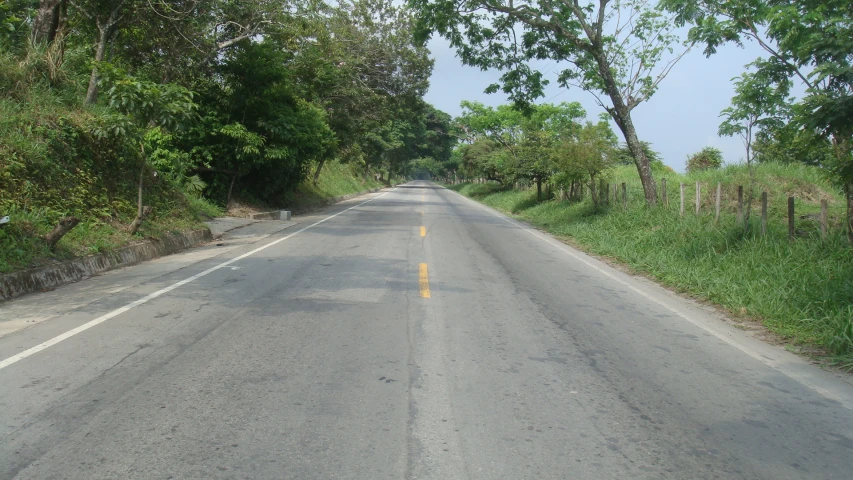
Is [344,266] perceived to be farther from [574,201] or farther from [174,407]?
[574,201]

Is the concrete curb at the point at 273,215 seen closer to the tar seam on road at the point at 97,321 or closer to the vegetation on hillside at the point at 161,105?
the vegetation on hillside at the point at 161,105

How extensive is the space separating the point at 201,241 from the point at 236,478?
38.5 feet

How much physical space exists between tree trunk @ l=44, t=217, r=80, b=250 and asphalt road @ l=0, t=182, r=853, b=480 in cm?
149

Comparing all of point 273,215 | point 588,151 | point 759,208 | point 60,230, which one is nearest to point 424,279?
point 60,230

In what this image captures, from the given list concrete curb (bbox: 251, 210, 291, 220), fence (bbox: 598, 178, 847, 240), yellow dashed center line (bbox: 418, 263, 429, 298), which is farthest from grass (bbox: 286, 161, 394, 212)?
yellow dashed center line (bbox: 418, 263, 429, 298)

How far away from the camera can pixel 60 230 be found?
9102 mm

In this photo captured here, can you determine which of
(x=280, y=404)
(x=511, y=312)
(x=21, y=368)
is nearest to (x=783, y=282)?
(x=511, y=312)

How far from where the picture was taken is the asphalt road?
12.1ft

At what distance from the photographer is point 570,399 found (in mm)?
4719

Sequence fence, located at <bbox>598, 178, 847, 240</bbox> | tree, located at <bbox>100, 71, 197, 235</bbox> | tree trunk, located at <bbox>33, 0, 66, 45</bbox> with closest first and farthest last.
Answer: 1. fence, located at <bbox>598, 178, 847, 240</bbox>
2. tree, located at <bbox>100, 71, 197, 235</bbox>
3. tree trunk, located at <bbox>33, 0, 66, 45</bbox>

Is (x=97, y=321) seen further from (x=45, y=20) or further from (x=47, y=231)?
(x=45, y=20)

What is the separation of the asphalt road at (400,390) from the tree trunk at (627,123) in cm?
948

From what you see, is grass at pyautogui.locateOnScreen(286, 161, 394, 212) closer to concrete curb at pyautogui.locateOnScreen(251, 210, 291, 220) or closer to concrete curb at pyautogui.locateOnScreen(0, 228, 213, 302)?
concrete curb at pyautogui.locateOnScreen(251, 210, 291, 220)

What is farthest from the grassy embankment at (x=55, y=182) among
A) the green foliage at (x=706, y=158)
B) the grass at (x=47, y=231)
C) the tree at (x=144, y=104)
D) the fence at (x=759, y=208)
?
the green foliage at (x=706, y=158)
